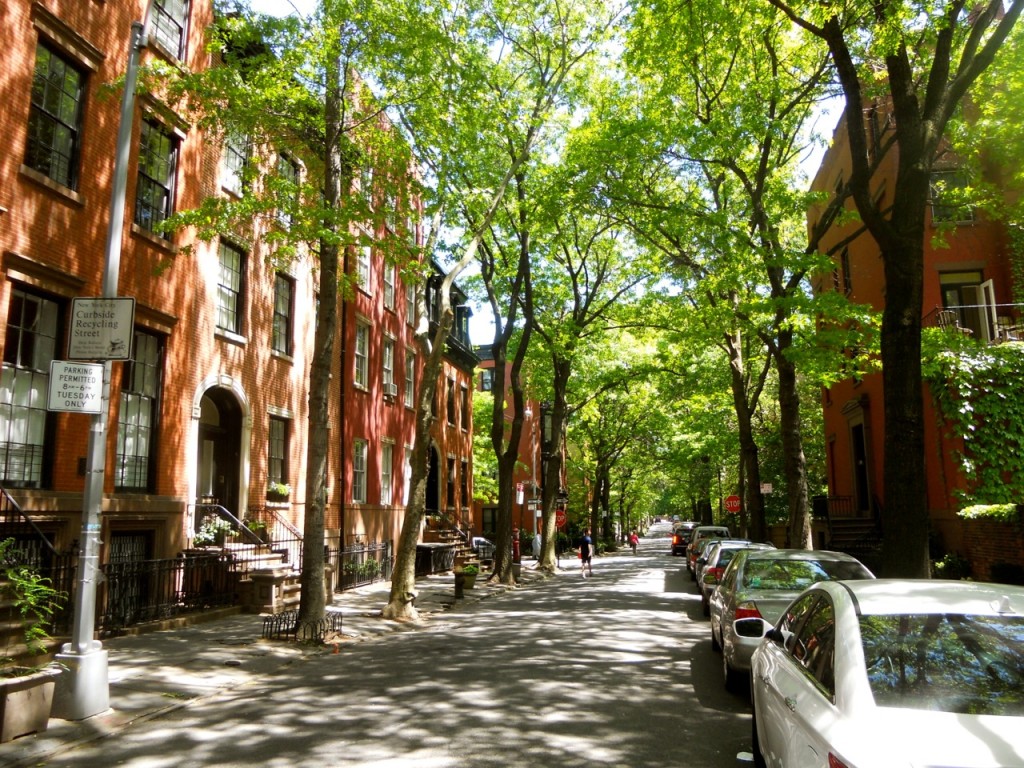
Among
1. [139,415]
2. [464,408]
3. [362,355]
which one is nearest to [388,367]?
[362,355]

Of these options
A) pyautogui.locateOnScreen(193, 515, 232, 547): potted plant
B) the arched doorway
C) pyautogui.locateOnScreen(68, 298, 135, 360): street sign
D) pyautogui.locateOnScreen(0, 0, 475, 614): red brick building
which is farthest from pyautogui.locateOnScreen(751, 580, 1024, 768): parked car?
the arched doorway

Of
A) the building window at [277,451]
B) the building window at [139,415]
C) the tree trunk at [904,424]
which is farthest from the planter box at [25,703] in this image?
the building window at [277,451]

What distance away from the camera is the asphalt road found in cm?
632

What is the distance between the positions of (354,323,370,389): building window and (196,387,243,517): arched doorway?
697 cm

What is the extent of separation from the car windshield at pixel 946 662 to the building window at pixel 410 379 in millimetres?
25782

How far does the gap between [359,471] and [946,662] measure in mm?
21854

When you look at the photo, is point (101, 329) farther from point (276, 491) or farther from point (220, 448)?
point (276, 491)

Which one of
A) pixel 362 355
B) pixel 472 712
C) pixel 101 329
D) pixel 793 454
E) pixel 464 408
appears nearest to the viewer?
pixel 472 712

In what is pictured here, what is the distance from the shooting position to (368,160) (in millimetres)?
13742

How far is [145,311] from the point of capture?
13.9m

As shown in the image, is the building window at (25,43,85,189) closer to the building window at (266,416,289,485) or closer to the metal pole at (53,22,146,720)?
the metal pole at (53,22,146,720)

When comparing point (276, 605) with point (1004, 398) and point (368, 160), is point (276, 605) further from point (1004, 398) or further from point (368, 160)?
point (1004, 398)

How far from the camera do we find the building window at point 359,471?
2406cm

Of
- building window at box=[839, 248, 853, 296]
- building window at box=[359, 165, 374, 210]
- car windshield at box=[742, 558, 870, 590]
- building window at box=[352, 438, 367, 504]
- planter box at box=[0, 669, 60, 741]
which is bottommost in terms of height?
planter box at box=[0, 669, 60, 741]
